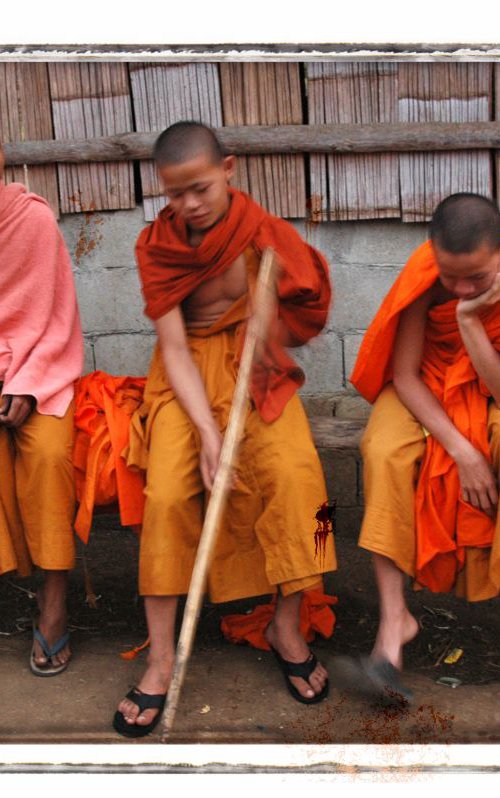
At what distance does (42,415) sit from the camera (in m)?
3.69

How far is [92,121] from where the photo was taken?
4.60 meters

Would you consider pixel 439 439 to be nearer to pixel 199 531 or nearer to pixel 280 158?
pixel 199 531

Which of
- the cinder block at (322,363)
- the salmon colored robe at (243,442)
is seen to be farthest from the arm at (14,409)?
the cinder block at (322,363)

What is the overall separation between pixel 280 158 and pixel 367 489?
181cm

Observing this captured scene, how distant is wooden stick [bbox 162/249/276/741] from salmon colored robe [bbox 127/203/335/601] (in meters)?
0.28

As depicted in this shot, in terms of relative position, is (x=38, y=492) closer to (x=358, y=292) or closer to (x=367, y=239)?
(x=358, y=292)

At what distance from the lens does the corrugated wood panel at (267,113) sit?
4.54m

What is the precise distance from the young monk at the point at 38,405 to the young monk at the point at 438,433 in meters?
1.09

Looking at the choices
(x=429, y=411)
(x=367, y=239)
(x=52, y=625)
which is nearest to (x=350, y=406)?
(x=367, y=239)

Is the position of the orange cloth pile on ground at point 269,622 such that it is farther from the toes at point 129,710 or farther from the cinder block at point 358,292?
the cinder block at point 358,292

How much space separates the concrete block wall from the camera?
184 inches
